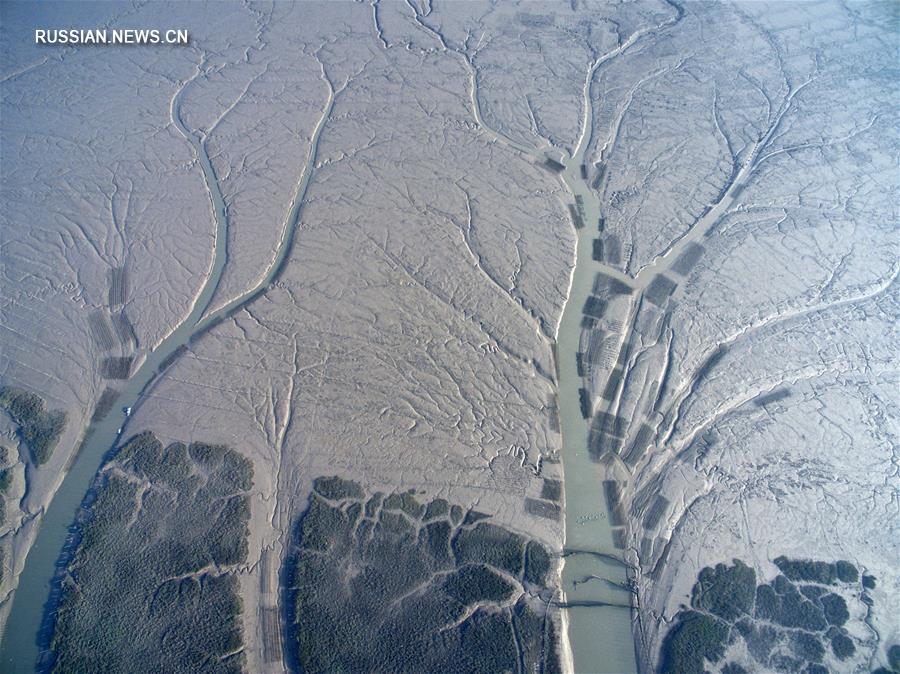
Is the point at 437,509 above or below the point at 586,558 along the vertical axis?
above

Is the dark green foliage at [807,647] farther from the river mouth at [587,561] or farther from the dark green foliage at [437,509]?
the dark green foliage at [437,509]

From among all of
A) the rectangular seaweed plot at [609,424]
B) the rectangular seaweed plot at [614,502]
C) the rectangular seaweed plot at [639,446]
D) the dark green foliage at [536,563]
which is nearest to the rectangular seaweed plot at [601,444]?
the rectangular seaweed plot at [609,424]

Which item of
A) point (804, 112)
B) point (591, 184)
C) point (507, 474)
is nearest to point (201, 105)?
point (591, 184)

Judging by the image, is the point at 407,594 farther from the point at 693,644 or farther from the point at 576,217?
the point at 576,217

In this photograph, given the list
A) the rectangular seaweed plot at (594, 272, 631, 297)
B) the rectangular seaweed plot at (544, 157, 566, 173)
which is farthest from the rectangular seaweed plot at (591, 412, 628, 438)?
the rectangular seaweed plot at (544, 157, 566, 173)

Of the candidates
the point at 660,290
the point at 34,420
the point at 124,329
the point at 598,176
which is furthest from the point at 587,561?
the point at 34,420

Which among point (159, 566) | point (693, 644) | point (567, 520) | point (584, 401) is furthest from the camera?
point (584, 401)
